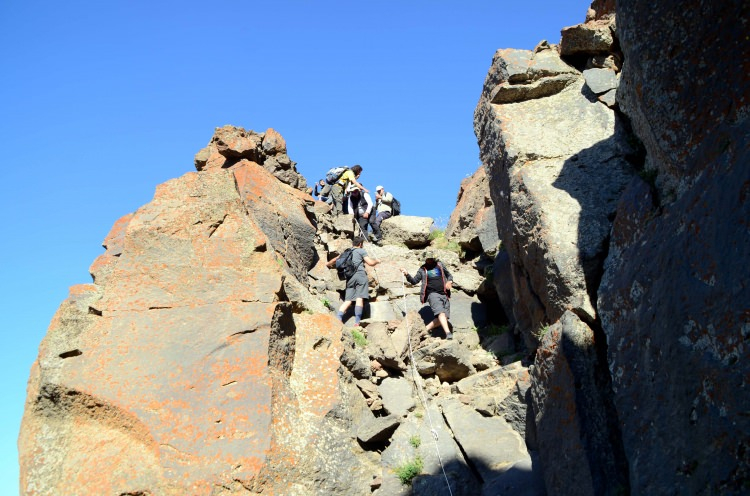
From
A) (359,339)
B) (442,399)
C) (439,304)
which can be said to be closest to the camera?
(442,399)

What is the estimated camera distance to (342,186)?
66.0ft

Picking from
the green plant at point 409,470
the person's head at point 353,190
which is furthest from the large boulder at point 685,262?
the person's head at point 353,190

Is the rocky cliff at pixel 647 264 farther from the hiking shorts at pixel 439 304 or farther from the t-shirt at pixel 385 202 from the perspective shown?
the t-shirt at pixel 385 202

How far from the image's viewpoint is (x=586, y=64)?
10547 mm

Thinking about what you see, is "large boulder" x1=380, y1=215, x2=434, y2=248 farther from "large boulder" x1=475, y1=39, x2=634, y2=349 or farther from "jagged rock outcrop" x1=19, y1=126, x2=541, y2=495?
"jagged rock outcrop" x1=19, y1=126, x2=541, y2=495

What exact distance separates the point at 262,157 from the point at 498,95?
7.66 metres

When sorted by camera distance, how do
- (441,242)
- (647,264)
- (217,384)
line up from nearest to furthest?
(647,264) → (217,384) → (441,242)

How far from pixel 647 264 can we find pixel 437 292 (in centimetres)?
672

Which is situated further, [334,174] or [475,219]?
[334,174]

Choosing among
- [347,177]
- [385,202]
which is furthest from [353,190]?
[385,202]

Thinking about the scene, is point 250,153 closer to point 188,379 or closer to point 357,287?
point 357,287

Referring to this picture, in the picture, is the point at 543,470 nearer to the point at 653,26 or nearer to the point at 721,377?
the point at 721,377

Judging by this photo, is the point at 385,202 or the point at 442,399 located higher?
the point at 385,202

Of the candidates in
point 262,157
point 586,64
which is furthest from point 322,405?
point 262,157
